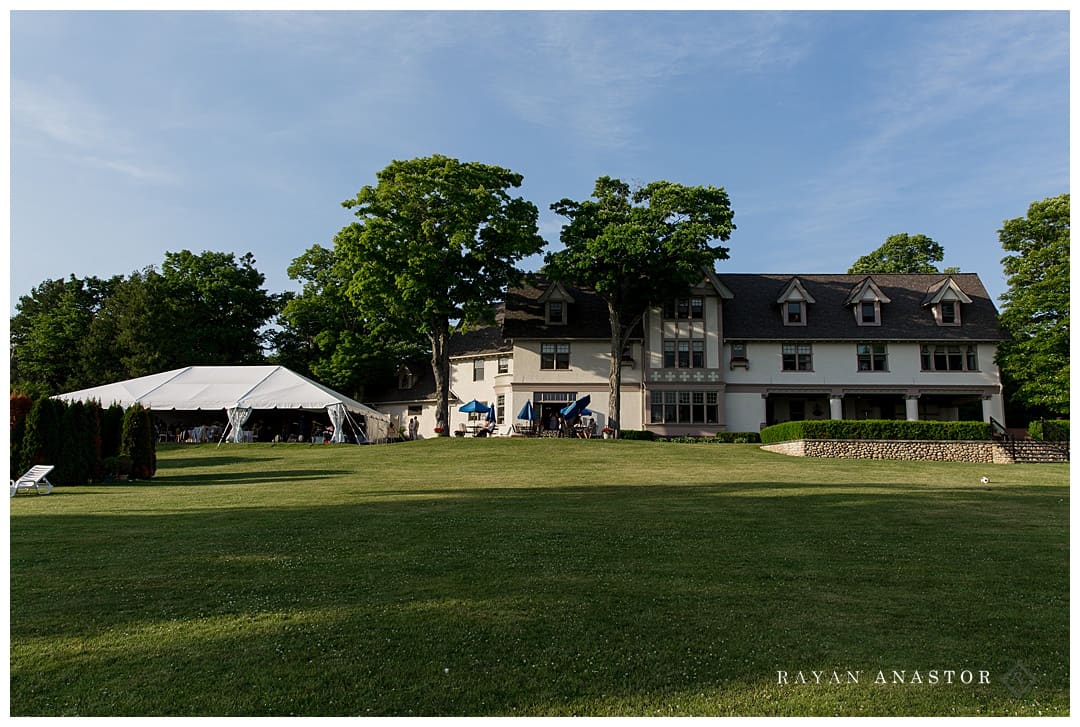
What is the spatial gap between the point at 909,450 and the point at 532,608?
90.1ft

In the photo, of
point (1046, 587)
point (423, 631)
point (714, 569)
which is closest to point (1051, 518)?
point (1046, 587)

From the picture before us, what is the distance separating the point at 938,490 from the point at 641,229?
23498 millimetres

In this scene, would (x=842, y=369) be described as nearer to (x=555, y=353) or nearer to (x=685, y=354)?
(x=685, y=354)

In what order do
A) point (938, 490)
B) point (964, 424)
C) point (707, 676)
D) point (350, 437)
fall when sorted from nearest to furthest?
point (707, 676), point (938, 490), point (964, 424), point (350, 437)

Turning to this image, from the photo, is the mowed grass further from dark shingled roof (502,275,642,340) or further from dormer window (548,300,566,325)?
dormer window (548,300,566,325)

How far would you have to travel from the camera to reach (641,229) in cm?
3806

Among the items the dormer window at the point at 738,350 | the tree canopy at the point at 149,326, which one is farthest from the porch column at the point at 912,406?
the tree canopy at the point at 149,326

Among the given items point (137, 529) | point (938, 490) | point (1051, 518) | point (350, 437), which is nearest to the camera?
point (137, 529)

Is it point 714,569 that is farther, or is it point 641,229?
point 641,229

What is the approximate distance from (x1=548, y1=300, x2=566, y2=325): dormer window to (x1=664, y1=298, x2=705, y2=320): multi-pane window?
5.87 metres

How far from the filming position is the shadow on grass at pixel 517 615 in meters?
4.75

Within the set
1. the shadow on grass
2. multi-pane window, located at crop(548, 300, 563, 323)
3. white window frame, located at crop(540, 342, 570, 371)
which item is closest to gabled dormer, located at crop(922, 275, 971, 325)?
white window frame, located at crop(540, 342, 570, 371)

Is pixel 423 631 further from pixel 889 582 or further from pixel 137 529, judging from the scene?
pixel 137 529

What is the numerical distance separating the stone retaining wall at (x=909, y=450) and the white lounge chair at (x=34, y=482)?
25.0 metres
